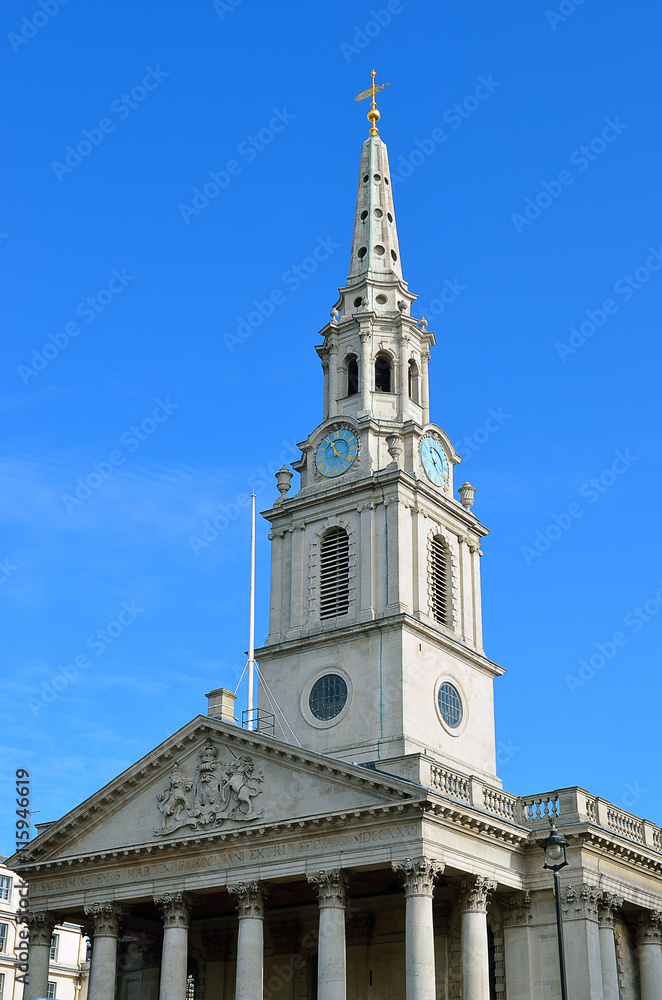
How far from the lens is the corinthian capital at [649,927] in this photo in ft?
161

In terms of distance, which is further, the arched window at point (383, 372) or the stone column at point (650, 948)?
the arched window at point (383, 372)

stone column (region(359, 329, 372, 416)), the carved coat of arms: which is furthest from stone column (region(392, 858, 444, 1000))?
stone column (region(359, 329, 372, 416))

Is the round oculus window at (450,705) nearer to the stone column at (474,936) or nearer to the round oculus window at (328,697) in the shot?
the round oculus window at (328,697)

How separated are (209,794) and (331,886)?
6567 millimetres

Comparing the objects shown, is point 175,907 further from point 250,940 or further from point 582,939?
point 582,939

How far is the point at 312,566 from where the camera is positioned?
5744 centimetres

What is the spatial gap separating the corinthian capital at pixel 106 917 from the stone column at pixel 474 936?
13.0 meters

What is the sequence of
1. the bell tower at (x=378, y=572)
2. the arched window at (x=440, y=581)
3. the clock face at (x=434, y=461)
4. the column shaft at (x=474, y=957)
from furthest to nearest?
the clock face at (x=434, y=461)
the arched window at (x=440, y=581)
the bell tower at (x=378, y=572)
the column shaft at (x=474, y=957)

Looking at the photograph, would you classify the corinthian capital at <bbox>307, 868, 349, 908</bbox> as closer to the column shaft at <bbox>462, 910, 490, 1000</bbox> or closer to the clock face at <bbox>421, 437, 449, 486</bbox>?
the column shaft at <bbox>462, 910, 490, 1000</bbox>

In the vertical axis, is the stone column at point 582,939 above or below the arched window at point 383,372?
below

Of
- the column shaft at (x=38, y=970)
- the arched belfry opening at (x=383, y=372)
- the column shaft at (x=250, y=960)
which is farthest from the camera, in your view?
the arched belfry opening at (x=383, y=372)

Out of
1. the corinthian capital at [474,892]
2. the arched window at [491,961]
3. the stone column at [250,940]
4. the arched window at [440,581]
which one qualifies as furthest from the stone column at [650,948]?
the arched window at [440,581]

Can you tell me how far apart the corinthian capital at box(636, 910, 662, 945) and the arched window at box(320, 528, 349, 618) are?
1677 cm

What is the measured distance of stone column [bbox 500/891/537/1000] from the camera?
148 feet
